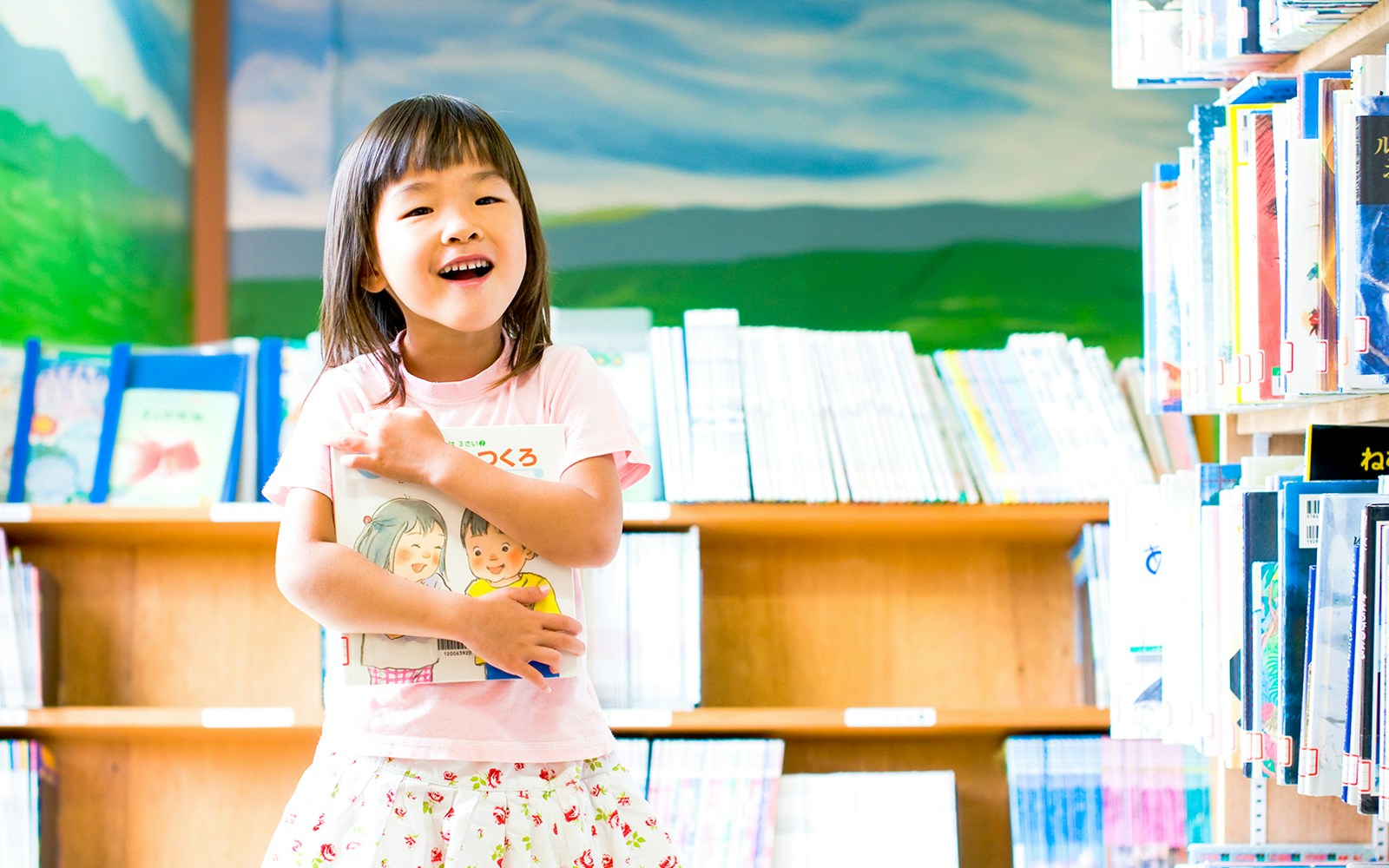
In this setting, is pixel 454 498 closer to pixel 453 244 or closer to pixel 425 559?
pixel 425 559

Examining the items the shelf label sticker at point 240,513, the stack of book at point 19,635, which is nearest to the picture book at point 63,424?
the stack of book at point 19,635

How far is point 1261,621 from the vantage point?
133 centimetres

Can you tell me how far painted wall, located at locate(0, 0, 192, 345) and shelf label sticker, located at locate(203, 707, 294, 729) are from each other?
3.04 feet

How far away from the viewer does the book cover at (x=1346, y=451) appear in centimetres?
127

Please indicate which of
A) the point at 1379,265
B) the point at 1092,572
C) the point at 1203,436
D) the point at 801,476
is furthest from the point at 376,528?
the point at 1203,436

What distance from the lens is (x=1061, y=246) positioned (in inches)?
115

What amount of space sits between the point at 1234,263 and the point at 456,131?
0.88 metres

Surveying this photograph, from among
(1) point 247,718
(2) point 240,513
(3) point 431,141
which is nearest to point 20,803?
(1) point 247,718

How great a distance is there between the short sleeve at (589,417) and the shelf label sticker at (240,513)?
46.7 inches

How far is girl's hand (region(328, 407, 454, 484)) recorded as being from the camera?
1.05 meters

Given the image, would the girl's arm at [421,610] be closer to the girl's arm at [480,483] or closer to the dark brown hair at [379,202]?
the girl's arm at [480,483]

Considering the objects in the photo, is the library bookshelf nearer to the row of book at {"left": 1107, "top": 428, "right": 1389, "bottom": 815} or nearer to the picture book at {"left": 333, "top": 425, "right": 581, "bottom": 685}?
the row of book at {"left": 1107, "top": 428, "right": 1389, "bottom": 815}

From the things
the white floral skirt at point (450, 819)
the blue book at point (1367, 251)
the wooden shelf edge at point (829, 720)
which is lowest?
the wooden shelf edge at point (829, 720)

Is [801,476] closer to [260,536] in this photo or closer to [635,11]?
[260,536]
